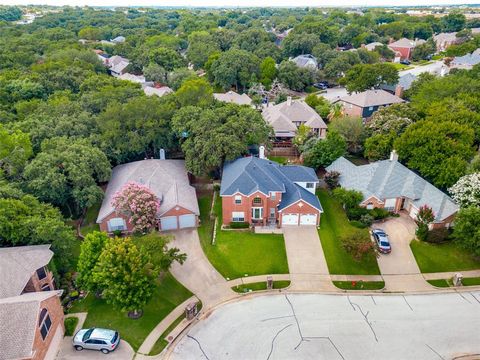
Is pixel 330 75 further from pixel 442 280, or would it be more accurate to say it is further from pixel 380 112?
pixel 442 280

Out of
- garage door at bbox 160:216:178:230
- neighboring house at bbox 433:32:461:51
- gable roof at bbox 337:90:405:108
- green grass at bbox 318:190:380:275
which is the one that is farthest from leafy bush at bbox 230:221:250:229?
neighboring house at bbox 433:32:461:51

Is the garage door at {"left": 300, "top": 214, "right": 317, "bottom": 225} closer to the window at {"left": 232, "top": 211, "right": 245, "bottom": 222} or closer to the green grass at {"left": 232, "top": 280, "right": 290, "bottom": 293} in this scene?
the window at {"left": 232, "top": 211, "right": 245, "bottom": 222}

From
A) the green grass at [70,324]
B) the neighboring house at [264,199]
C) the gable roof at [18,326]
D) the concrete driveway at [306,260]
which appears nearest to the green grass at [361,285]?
the concrete driveway at [306,260]

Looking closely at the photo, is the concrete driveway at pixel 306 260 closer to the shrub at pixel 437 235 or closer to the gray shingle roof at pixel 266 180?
the gray shingle roof at pixel 266 180

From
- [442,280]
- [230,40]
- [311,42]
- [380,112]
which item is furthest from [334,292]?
[230,40]

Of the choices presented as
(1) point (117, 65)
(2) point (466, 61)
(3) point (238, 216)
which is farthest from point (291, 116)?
(2) point (466, 61)
